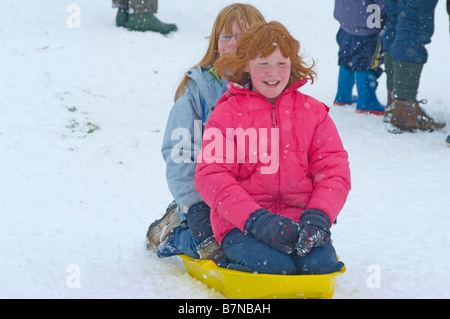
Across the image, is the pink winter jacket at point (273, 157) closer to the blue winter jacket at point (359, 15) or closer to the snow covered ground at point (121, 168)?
the snow covered ground at point (121, 168)

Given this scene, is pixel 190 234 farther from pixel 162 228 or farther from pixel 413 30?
pixel 413 30

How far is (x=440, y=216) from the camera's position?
3.75 m

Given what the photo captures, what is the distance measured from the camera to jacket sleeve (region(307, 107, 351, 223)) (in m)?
2.61

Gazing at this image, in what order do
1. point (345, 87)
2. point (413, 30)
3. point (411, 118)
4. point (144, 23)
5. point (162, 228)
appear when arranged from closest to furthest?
point (162, 228) < point (413, 30) < point (411, 118) < point (345, 87) < point (144, 23)

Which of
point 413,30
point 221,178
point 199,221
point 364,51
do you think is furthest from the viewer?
point 364,51

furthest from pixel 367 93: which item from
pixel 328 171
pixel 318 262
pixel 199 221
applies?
pixel 318 262

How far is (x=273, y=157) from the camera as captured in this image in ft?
8.73

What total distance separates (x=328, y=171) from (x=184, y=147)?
683 millimetres

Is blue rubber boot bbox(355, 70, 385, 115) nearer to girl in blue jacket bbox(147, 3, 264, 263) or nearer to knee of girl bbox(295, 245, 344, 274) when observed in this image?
girl in blue jacket bbox(147, 3, 264, 263)

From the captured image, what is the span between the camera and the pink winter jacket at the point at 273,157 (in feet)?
8.64

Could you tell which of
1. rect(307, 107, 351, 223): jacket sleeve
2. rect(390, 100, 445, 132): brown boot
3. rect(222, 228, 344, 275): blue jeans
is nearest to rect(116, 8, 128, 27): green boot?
Answer: rect(390, 100, 445, 132): brown boot
